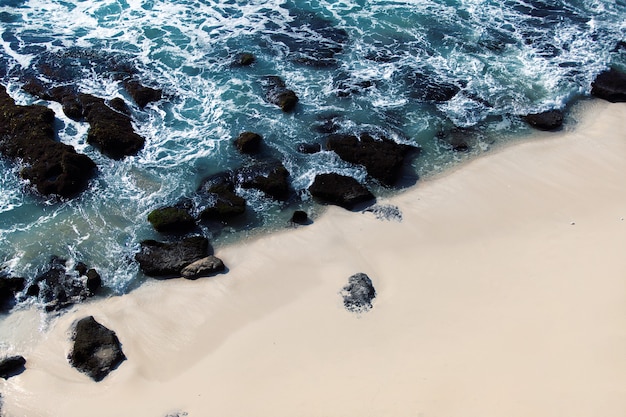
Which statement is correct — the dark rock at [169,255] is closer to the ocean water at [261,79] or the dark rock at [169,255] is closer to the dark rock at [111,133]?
the ocean water at [261,79]

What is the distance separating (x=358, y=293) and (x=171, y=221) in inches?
312

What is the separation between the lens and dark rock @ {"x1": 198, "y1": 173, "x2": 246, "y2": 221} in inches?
792

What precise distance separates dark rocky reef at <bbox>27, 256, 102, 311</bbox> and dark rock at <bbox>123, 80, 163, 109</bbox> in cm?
984

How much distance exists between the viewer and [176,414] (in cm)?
1440

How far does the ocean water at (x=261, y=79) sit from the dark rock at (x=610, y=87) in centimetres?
51

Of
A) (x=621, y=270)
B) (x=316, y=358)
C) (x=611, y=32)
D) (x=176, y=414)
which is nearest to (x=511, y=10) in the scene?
(x=611, y=32)

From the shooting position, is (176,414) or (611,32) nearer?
(176,414)

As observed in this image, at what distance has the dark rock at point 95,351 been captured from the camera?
15.6 metres

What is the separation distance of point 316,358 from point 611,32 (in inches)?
1066

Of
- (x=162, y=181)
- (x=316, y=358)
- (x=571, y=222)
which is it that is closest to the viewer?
→ (x=316, y=358)

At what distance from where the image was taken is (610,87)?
82.6 feet

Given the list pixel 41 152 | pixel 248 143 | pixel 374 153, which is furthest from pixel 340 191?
pixel 41 152

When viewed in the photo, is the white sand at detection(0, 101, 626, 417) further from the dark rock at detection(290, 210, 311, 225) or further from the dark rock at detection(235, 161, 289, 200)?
the dark rock at detection(235, 161, 289, 200)

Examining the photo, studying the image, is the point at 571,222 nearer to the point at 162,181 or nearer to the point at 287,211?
the point at 287,211
